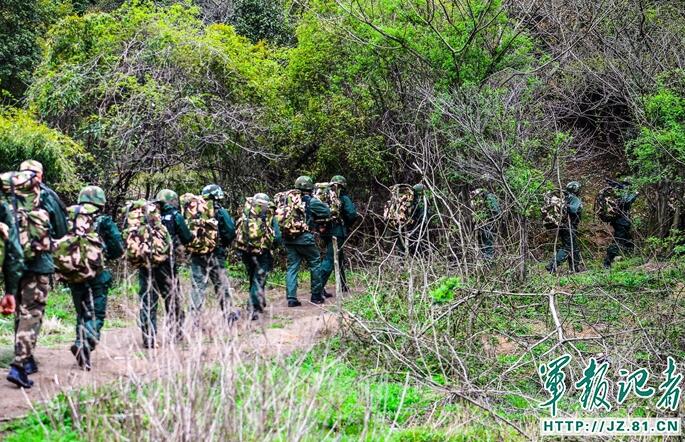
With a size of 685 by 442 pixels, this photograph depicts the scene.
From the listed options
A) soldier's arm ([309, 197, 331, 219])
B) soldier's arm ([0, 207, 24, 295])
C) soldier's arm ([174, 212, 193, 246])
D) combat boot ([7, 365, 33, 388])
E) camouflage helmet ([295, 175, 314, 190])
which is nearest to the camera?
soldier's arm ([0, 207, 24, 295])

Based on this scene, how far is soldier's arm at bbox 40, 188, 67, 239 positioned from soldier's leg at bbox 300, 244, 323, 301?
5.05 m

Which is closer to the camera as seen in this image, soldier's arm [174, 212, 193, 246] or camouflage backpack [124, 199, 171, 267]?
camouflage backpack [124, 199, 171, 267]

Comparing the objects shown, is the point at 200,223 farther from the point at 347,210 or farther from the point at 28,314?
the point at 347,210

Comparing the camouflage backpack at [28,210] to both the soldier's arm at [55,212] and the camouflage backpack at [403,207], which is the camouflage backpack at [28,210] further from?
the camouflage backpack at [403,207]

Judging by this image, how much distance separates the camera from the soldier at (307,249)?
12.0 m

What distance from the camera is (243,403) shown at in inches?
174

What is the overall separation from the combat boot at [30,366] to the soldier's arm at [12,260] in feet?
3.02

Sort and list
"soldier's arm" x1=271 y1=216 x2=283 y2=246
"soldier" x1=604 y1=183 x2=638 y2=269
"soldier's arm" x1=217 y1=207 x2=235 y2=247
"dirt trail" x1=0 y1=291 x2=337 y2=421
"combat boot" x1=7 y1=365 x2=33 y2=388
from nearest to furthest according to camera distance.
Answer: "dirt trail" x1=0 y1=291 x2=337 y2=421 < "combat boot" x1=7 y1=365 x2=33 y2=388 < "soldier's arm" x1=217 y1=207 x2=235 y2=247 < "soldier's arm" x1=271 y1=216 x2=283 y2=246 < "soldier" x1=604 y1=183 x2=638 y2=269

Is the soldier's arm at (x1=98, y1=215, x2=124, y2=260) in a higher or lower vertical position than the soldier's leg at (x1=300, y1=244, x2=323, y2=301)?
higher

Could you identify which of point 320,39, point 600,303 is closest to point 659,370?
point 600,303

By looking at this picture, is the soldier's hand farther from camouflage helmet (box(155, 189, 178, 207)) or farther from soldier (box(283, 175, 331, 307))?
soldier (box(283, 175, 331, 307))

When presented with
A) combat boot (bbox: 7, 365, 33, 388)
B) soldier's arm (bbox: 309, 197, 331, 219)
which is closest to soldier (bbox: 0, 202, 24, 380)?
combat boot (bbox: 7, 365, 33, 388)

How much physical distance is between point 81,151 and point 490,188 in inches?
280

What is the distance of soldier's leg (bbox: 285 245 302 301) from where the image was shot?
1199cm
